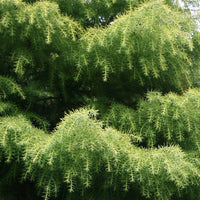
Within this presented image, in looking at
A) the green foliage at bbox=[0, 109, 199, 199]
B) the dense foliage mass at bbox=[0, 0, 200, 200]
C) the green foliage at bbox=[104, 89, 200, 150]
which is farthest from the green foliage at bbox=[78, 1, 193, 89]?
the green foliage at bbox=[0, 109, 199, 199]

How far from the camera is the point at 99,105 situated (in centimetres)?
214

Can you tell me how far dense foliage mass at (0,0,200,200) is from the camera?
160 cm

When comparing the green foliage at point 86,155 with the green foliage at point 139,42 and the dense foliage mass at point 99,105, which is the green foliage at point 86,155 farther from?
the green foliage at point 139,42

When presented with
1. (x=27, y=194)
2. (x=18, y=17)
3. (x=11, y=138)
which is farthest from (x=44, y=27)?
(x=27, y=194)

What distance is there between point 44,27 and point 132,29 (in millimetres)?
614

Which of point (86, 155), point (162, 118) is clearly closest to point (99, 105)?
point (162, 118)

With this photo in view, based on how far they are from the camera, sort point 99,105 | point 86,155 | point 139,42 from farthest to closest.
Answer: point 99,105
point 139,42
point 86,155

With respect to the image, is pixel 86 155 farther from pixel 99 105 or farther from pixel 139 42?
pixel 139 42

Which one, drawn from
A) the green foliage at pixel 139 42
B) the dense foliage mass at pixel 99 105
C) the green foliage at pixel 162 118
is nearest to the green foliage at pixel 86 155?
the dense foliage mass at pixel 99 105

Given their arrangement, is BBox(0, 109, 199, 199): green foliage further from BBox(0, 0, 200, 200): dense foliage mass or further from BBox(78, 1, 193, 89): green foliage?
BBox(78, 1, 193, 89): green foliage

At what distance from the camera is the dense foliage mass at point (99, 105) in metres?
1.60

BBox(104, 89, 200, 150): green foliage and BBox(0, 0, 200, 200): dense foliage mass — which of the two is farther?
BBox(104, 89, 200, 150): green foliage

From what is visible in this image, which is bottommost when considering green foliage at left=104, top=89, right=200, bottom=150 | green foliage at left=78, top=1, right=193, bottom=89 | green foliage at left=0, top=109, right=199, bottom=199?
green foliage at left=0, top=109, right=199, bottom=199

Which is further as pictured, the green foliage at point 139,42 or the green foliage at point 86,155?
the green foliage at point 139,42
